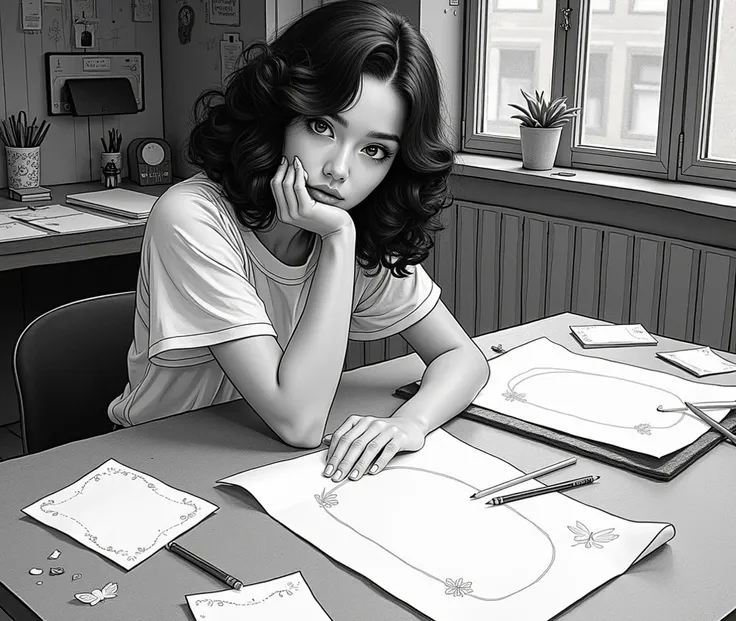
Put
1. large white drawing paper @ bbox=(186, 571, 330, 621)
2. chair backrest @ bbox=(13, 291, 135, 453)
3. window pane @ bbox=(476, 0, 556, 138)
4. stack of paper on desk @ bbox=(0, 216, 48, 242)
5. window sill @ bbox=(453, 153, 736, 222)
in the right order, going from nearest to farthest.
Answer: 1. large white drawing paper @ bbox=(186, 571, 330, 621)
2. chair backrest @ bbox=(13, 291, 135, 453)
3. window sill @ bbox=(453, 153, 736, 222)
4. stack of paper on desk @ bbox=(0, 216, 48, 242)
5. window pane @ bbox=(476, 0, 556, 138)

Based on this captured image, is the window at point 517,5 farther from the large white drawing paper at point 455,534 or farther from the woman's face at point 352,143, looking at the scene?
the large white drawing paper at point 455,534

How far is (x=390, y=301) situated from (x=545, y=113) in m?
1.35

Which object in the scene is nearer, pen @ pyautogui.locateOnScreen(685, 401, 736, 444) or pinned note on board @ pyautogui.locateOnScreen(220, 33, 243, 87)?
pen @ pyautogui.locateOnScreen(685, 401, 736, 444)

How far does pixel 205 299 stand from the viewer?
1195 mm

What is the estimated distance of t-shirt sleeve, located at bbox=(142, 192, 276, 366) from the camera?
1178 mm

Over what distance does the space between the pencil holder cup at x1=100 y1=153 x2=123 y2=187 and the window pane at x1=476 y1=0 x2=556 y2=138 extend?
1215mm

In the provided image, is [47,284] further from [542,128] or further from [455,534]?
[455,534]

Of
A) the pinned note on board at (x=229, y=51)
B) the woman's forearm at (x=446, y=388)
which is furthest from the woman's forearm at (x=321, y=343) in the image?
the pinned note on board at (x=229, y=51)

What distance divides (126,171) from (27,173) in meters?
0.41

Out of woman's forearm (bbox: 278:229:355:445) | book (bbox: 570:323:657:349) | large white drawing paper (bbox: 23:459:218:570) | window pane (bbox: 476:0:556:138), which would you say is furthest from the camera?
window pane (bbox: 476:0:556:138)

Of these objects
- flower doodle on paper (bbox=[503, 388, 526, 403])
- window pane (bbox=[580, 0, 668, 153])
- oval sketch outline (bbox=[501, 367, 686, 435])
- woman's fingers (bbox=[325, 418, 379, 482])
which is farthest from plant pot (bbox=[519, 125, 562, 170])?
woman's fingers (bbox=[325, 418, 379, 482])

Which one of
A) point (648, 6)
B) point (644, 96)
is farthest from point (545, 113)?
point (648, 6)

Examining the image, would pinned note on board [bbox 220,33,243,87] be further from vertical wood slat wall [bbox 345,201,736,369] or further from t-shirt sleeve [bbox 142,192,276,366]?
t-shirt sleeve [bbox 142,192,276,366]

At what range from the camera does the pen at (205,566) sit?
82 centimetres
